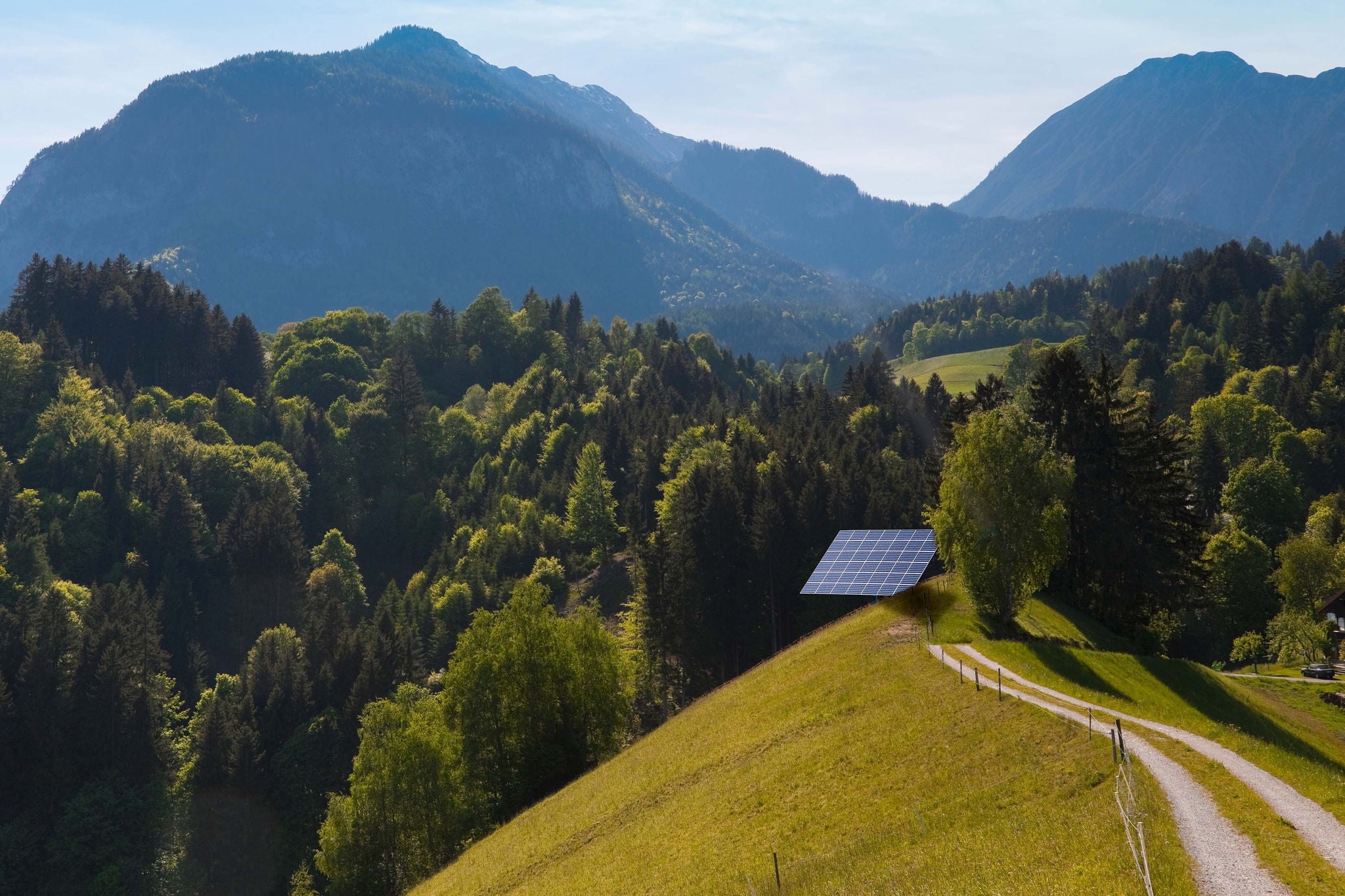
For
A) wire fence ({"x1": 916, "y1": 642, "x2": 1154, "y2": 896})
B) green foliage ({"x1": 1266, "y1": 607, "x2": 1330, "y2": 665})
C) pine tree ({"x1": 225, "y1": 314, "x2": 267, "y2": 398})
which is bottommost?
green foliage ({"x1": 1266, "y1": 607, "x2": 1330, "y2": 665})

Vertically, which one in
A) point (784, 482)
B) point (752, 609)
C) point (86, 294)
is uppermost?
point (86, 294)

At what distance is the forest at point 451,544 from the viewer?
69062 mm

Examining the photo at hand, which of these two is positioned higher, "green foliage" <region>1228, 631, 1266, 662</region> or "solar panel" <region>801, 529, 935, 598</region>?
"solar panel" <region>801, 529, 935, 598</region>

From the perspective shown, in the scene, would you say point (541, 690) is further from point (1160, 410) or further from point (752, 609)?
point (1160, 410)

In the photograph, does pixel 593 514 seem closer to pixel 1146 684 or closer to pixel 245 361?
pixel 1146 684

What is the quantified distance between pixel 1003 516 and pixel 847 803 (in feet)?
79.4

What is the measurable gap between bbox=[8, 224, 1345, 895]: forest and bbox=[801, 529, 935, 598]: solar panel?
25.8 feet

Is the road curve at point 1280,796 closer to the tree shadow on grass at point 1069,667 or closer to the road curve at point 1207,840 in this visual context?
the road curve at point 1207,840

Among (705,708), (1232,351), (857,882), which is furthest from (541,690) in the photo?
(1232,351)

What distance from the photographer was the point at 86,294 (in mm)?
176250

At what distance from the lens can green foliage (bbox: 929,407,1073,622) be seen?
55.6 meters

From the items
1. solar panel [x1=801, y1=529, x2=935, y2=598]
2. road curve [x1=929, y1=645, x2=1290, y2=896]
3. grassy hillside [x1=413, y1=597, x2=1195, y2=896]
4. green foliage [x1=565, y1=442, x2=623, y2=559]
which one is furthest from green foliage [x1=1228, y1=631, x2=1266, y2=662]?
green foliage [x1=565, y1=442, x2=623, y2=559]

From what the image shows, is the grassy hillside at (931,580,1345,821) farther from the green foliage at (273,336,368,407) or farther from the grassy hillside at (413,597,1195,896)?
the green foliage at (273,336,368,407)

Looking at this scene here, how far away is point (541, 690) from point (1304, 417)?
12530 centimetres
